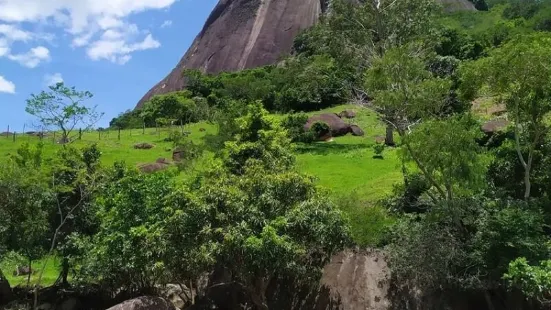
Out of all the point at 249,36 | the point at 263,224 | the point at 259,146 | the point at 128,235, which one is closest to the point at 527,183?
the point at 263,224

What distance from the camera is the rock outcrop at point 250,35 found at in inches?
3450

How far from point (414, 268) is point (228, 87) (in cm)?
5060

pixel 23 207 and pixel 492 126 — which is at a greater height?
pixel 492 126

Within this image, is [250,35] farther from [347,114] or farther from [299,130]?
[299,130]

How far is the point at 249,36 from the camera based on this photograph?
90.6 meters

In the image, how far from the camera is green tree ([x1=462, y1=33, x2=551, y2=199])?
15.8 meters

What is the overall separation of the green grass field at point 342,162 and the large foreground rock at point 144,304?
6344 mm

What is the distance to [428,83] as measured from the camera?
1703 centimetres

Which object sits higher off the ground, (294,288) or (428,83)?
(428,83)

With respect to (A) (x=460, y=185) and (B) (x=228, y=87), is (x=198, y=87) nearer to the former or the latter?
(B) (x=228, y=87)

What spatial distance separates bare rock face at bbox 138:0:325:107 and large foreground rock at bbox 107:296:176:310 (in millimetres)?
67344

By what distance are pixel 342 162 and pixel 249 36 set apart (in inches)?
2374

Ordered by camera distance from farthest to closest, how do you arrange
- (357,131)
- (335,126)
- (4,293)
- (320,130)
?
(357,131)
(335,126)
(320,130)
(4,293)

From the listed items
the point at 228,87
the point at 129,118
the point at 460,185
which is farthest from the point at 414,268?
the point at 129,118
